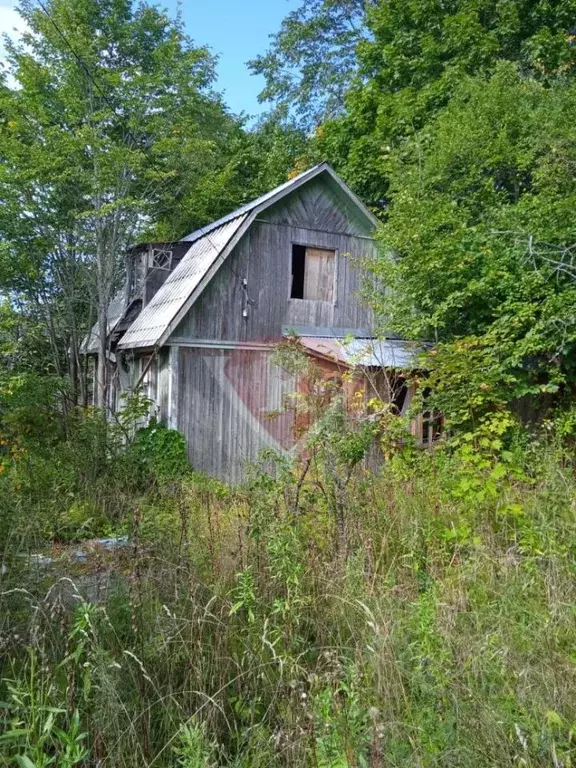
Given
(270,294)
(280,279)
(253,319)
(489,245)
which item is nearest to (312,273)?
(280,279)

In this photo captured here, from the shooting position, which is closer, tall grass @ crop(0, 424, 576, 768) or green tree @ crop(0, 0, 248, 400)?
tall grass @ crop(0, 424, 576, 768)

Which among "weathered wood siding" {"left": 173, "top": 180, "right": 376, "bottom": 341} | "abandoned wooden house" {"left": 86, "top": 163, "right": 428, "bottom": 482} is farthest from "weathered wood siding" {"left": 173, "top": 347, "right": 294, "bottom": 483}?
"weathered wood siding" {"left": 173, "top": 180, "right": 376, "bottom": 341}

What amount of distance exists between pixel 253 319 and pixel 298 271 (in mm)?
1762

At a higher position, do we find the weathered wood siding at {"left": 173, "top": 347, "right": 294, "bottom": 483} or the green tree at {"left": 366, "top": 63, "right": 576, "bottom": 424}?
the green tree at {"left": 366, "top": 63, "right": 576, "bottom": 424}

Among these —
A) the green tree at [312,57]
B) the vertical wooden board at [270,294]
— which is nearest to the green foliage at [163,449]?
the vertical wooden board at [270,294]

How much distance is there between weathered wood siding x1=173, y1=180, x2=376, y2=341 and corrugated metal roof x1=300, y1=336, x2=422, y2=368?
72cm

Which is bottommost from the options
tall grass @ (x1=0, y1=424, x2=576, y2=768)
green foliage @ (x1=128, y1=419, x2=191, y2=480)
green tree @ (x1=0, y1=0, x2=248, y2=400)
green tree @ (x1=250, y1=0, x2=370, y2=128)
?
green foliage @ (x1=128, y1=419, x2=191, y2=480)

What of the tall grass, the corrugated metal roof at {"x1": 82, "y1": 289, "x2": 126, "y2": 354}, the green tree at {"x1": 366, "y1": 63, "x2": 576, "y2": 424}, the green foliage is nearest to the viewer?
the tall grass

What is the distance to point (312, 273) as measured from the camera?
1202cm

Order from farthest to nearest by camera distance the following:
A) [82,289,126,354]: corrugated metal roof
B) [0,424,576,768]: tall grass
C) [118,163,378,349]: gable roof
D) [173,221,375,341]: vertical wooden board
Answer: [82,289,126,354]: corrugated metal roof → [173,221,375,341]: vertical wooden board → [118,163,378,349]: gable roof → [0,424,576,768]: tall grass

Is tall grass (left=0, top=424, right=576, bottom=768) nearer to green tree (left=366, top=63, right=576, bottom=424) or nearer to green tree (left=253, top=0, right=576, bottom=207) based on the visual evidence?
green tree (left=366, top=63, right=576, bottom=424)

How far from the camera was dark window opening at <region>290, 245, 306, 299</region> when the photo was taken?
39.5 ft

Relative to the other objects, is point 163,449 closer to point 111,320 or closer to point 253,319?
point 253,319

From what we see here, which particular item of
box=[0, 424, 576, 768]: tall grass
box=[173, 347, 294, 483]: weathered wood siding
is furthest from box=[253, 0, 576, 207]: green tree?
box=[0, 424, 576, 768]: tall grass
